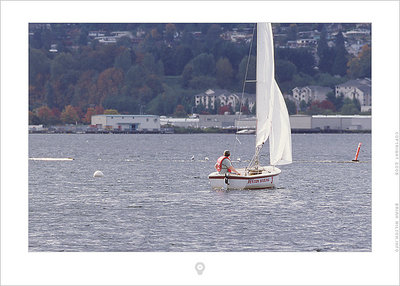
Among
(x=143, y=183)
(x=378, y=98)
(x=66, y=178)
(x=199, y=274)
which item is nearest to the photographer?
(x=199, y=274)

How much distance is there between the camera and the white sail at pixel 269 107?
53531 millimetres

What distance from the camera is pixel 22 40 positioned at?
19.1 m

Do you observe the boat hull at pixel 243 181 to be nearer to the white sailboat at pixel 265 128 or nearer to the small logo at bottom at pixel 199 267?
the white sailboat at pixel 265 128

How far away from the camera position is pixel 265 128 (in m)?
54.2

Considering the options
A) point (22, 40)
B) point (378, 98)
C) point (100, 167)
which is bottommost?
point (100, 167)

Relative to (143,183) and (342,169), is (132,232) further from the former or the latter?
(342,169)

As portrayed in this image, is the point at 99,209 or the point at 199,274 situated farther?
the point at 99,209

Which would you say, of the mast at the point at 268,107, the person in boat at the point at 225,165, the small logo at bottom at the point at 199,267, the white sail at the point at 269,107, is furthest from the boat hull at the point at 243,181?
the small logo at bottom at the point at 199,267

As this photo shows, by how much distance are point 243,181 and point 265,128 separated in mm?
5792

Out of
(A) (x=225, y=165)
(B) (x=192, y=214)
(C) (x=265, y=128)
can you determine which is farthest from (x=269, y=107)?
(B) (x=192, y=214)

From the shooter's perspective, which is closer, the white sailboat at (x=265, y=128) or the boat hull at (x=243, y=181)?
the boat hull at (x=243, y=181)

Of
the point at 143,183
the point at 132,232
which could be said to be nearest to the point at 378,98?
the point at 132,232


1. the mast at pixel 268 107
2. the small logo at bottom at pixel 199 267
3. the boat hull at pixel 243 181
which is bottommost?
the boat hull at pixel 243 181

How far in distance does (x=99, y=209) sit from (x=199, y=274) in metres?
27.2
